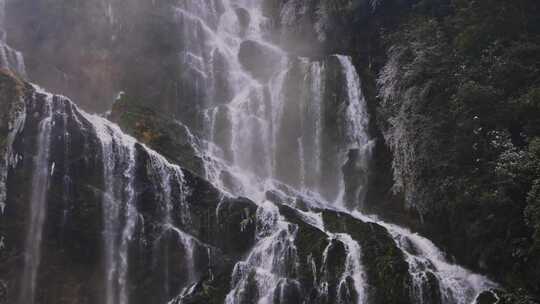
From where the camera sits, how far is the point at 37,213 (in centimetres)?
2205

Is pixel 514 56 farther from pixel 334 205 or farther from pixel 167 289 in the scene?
pixel 167 289

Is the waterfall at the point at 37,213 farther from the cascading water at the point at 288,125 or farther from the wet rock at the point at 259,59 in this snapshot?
the wet rock at the point at 259,59

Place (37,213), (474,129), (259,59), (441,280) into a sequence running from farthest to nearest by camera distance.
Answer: (259,59)
(37,213)
(474,129)
(441,280)

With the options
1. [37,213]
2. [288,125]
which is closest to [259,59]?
[288,125]

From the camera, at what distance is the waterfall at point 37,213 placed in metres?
21.5

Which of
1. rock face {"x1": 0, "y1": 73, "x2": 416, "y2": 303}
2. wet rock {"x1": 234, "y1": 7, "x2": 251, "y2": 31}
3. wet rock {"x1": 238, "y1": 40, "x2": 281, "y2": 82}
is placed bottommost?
rock face {"x1": 0, "y1": 73, "x2": 416, "y2": 303}

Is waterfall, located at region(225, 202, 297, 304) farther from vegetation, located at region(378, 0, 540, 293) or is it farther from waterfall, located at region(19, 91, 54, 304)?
waterfall, located at region(19, 91, 54, 304)

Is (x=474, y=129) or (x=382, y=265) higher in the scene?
(x=474, y=129)

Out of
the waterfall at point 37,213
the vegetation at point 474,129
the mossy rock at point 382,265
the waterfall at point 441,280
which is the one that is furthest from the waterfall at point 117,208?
the vegetation at point 474,129

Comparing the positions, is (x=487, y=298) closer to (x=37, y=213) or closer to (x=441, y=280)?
(x=441, y=280)

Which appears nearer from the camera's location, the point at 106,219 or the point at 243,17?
the point at 106,219

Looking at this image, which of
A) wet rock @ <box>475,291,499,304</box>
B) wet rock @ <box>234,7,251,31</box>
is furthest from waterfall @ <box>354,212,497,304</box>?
wet rock @ <box>234,7,251,31</box>

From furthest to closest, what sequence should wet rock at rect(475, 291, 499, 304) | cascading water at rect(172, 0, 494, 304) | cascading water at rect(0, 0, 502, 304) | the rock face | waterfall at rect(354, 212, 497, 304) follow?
cascading water at rect(172, 0, 494, 304)
the rock face
cascading water at rect(0, 0, 502, 304)
waterfall at rect(354, 212, 497, 304)
wet rock at rect(475, 291, 499, 304)

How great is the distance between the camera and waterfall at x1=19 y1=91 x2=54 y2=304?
21.5m
